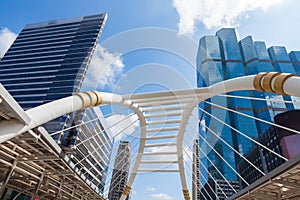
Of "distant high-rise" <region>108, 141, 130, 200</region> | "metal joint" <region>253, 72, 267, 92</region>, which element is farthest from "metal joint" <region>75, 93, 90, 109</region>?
"metal joint" <region>253, 72, 267, 92</region>

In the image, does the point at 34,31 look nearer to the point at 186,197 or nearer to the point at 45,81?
the point at 45,81

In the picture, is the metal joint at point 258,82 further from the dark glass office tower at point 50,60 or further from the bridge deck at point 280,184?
the dark glass office tower at point 50,60

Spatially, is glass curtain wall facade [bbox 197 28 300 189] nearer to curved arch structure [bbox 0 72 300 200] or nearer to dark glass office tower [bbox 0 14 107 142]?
dark glass office tower [bbox 0 14 107 142]

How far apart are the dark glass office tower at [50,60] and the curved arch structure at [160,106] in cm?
3707

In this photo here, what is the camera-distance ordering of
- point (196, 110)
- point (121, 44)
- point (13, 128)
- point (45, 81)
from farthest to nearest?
point (45, 81)
point (196, 110)
point (121, 44)
point (13, 128)

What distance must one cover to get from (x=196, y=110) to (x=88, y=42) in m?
62.4

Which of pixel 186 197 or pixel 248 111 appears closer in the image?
pixel 186 197

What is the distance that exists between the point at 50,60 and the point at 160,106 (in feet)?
201

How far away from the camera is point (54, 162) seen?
6344 millimetres

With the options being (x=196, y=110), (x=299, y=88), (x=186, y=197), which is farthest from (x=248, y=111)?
(x=299, y=88)

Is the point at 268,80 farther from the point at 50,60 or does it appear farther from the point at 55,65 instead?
Answer: the point at 50,60

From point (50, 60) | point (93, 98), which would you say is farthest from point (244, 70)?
point (93, 98)

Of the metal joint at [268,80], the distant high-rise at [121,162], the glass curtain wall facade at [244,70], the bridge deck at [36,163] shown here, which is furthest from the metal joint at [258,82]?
the glass curtain wall facade at [244,70]

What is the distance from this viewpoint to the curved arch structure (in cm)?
453
